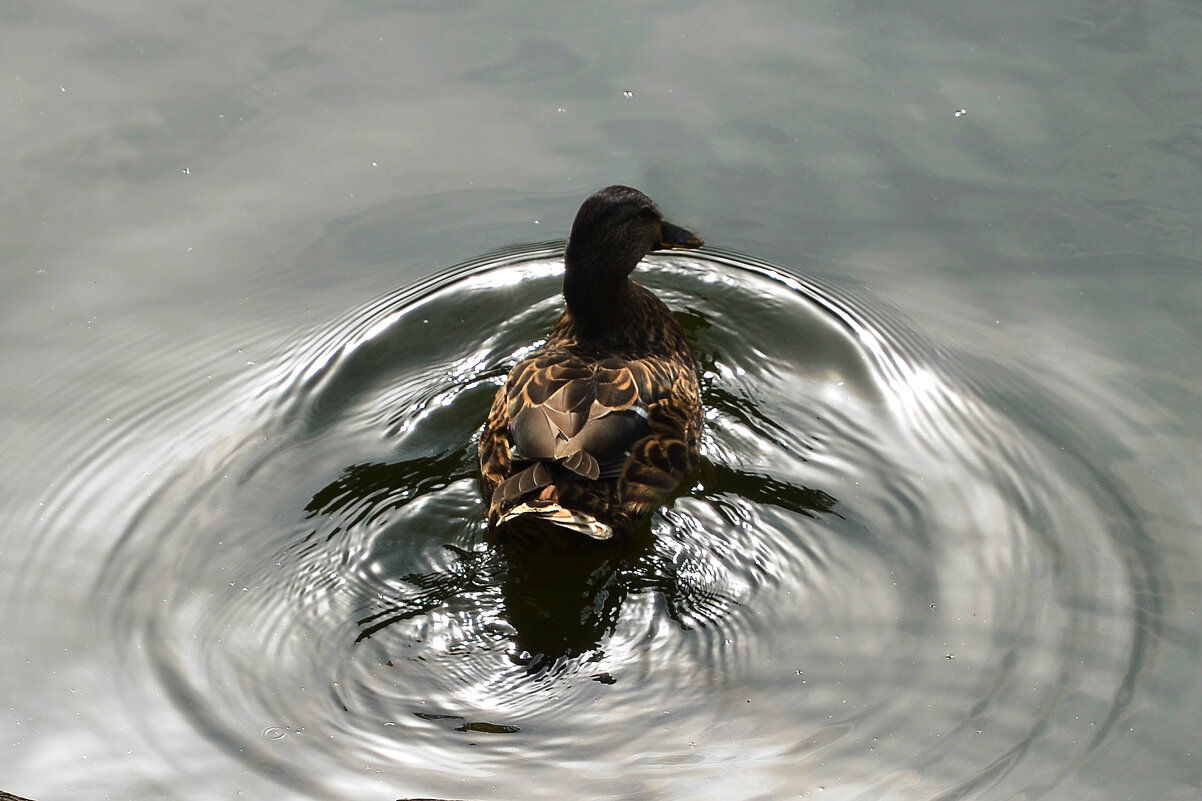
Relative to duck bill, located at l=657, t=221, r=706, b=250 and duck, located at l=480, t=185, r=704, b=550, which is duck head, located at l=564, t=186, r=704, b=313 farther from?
duck bill, located at l=657, t=221, r=706, b=250

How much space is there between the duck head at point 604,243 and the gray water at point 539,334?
0.75 m

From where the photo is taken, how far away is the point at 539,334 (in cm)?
657

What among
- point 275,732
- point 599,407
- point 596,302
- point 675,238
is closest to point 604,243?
point 596,302

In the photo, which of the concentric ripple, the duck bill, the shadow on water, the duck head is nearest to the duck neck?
the duck head

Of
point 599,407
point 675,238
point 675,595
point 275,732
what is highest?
point 675,238

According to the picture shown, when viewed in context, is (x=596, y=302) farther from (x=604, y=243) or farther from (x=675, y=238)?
(x=675, y=238)

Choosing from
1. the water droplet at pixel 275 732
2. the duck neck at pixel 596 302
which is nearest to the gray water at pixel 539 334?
the water droplet at pixel 275 732

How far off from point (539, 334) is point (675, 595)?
2100 millimetres

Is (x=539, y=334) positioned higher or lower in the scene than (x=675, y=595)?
higher

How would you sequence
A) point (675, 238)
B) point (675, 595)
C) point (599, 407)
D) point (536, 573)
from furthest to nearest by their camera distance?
point (675, 238) < point (599, 407) < point (536, 573) < point (675, 595)

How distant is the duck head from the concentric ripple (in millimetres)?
731

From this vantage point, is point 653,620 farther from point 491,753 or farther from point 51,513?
point 51,513

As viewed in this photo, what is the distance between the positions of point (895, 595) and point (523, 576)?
1590mm

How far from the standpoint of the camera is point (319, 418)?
5.95 metres
